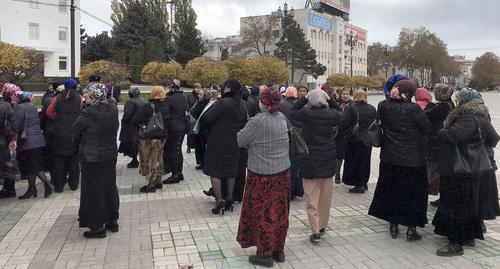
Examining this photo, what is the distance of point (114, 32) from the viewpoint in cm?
5281

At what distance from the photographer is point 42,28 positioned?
44.0 m

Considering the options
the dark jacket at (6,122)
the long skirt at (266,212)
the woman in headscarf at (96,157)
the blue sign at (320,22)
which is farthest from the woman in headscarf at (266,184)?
the blue sign at (320,22)

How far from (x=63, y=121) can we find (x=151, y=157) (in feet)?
5.32

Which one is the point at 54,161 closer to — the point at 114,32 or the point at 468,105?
the point at 468,105

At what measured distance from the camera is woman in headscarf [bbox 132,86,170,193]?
7.92 m

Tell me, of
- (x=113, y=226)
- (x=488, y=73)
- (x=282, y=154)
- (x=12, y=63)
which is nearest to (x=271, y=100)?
(x=282, y=154)

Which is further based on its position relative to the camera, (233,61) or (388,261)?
(233,61)

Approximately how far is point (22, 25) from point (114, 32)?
11.6m

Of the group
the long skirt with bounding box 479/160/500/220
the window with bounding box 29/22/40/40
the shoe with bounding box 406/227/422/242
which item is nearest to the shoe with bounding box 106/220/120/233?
the shoe with bounding box 406/227/422/242

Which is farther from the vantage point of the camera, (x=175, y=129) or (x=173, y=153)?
(x=173, y=153)

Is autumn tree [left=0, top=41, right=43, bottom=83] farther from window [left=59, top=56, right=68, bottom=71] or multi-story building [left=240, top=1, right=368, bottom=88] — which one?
multi-story building [left=240, top=1, right=368, bottom=88]

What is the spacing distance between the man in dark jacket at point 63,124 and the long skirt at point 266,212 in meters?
4.18

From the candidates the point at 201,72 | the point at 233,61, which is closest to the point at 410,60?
the point at 233,61

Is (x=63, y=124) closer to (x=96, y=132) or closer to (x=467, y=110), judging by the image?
(x=96, y=132)
